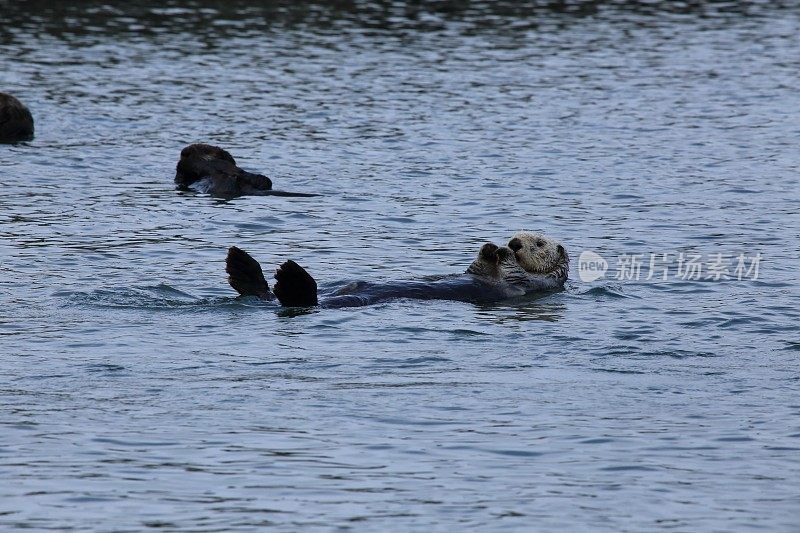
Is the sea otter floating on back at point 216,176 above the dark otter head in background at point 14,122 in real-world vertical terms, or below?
below

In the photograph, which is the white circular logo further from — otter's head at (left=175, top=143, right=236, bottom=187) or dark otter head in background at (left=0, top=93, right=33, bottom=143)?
dark otter head in background at (left=0, top=93, right=33, bottom=143)

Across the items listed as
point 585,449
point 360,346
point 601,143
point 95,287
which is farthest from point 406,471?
point 601,143

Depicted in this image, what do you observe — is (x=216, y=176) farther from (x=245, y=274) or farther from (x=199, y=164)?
(x=245, y=274)

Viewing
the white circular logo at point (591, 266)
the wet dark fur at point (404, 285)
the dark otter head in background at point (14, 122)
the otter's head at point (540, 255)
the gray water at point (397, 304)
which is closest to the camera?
the gray water at point (397, 304)

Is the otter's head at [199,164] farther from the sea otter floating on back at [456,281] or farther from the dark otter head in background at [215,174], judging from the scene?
the sea otter floating on back at [456,281]

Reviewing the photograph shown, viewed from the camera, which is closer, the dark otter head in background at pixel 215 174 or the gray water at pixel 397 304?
the gray water at pixel 397 304

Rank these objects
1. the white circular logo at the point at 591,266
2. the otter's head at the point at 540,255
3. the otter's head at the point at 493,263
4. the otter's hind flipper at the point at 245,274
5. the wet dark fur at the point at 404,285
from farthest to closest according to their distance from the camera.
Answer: the white circular logo at the point at 591,266 < the otter's head at the point at 540,255 < the otter's head at the point at 493,263 < the otter's hind flipper at the point at 245,274 < the wet dark fur at the point at 404,285

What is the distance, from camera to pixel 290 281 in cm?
881

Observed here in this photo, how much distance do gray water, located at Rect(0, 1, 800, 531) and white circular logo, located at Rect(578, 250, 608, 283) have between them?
0.20 meters

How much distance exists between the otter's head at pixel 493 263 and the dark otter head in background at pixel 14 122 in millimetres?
7639

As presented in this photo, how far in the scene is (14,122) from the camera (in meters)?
16.1

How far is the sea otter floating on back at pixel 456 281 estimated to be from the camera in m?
8.95

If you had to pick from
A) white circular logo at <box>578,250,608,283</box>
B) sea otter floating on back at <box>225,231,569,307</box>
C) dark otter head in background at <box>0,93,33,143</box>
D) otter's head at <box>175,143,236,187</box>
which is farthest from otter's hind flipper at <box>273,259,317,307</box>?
dark otter head in background at <box>0,93,33,143</box>

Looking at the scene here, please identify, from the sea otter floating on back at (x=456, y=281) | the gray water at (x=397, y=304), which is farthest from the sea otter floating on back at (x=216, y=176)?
the sea otter floating on back at (x=456, y=281)
